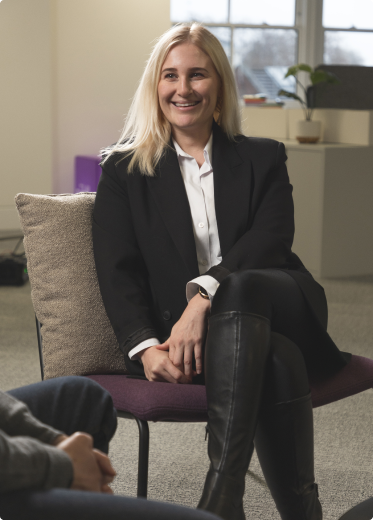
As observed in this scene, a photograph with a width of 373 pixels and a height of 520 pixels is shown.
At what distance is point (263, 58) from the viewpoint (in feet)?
22.1

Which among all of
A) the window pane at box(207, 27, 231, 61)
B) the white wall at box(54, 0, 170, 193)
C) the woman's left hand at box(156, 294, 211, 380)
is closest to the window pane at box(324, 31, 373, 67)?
the window pane at box(207, 27, 231, 61)

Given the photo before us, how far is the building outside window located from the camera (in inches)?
259

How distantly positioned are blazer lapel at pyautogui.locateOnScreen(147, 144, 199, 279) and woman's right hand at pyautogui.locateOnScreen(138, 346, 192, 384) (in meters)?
0.22

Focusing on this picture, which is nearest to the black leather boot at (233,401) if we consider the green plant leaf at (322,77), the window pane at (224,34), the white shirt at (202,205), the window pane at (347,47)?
the white shirt at (202,205)

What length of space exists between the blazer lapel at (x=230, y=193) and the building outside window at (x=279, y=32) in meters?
5.20

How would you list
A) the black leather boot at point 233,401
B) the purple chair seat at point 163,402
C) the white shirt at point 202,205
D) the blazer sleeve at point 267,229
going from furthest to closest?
the white shirt at point 202,205, the blazer sleeve at point 267,229, the purple chair seat at point 163,402, the black leather boot at point 233,401

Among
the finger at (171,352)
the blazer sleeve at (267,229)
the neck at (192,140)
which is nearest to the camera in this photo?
the finger at (171,352)

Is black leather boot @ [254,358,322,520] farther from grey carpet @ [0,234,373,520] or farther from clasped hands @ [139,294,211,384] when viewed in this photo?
grey carpet @ [0,234,373,520]

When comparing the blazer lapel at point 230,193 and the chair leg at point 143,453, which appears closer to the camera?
the chair leg at point 143,453

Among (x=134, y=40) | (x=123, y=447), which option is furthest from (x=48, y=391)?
(x=134, y=40)

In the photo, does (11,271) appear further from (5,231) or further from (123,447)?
(123,447)

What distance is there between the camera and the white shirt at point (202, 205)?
1.63m

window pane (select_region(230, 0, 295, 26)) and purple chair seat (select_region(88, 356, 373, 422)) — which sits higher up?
window pane (select_region(230, 0, 295, 26))

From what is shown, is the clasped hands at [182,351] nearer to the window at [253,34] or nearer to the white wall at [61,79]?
the white wall at [61,79]
